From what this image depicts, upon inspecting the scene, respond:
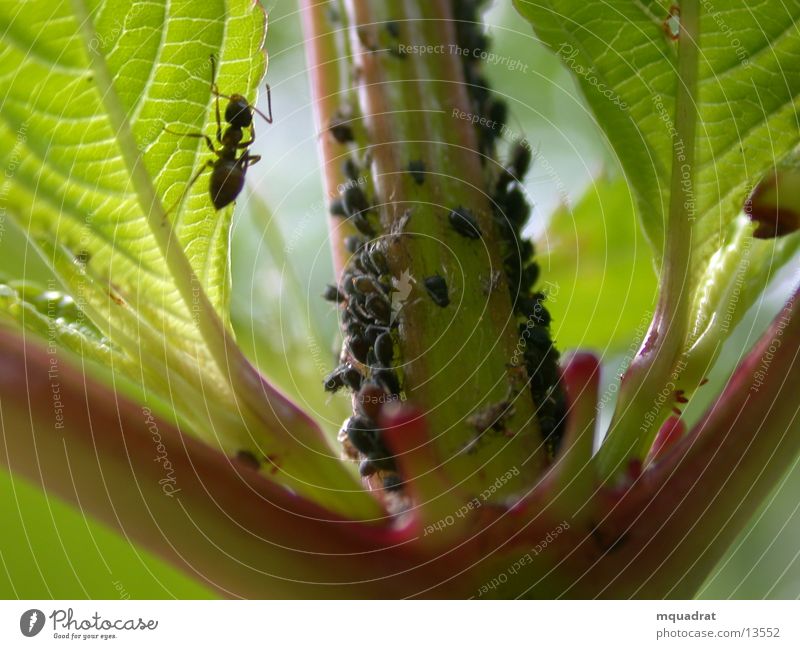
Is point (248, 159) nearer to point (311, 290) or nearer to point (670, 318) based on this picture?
point (311, 290)

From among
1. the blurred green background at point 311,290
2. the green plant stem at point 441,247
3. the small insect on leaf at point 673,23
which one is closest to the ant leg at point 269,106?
the blurred green background at point 311,290

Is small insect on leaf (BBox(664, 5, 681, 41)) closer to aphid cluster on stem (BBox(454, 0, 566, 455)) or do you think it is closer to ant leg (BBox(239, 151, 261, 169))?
aphid cluster on stem (BBox(454, 0, 566, 455))

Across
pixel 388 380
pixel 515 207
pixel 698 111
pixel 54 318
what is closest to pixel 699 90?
pixel 698 111

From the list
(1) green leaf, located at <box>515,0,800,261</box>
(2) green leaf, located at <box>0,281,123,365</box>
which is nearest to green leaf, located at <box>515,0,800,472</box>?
(1) green leaf, located at <box>515,0,800,261</box>

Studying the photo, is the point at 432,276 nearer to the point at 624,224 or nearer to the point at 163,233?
the point at 163,233

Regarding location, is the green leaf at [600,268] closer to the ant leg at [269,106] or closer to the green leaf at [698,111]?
the green leaf at [698,111]
